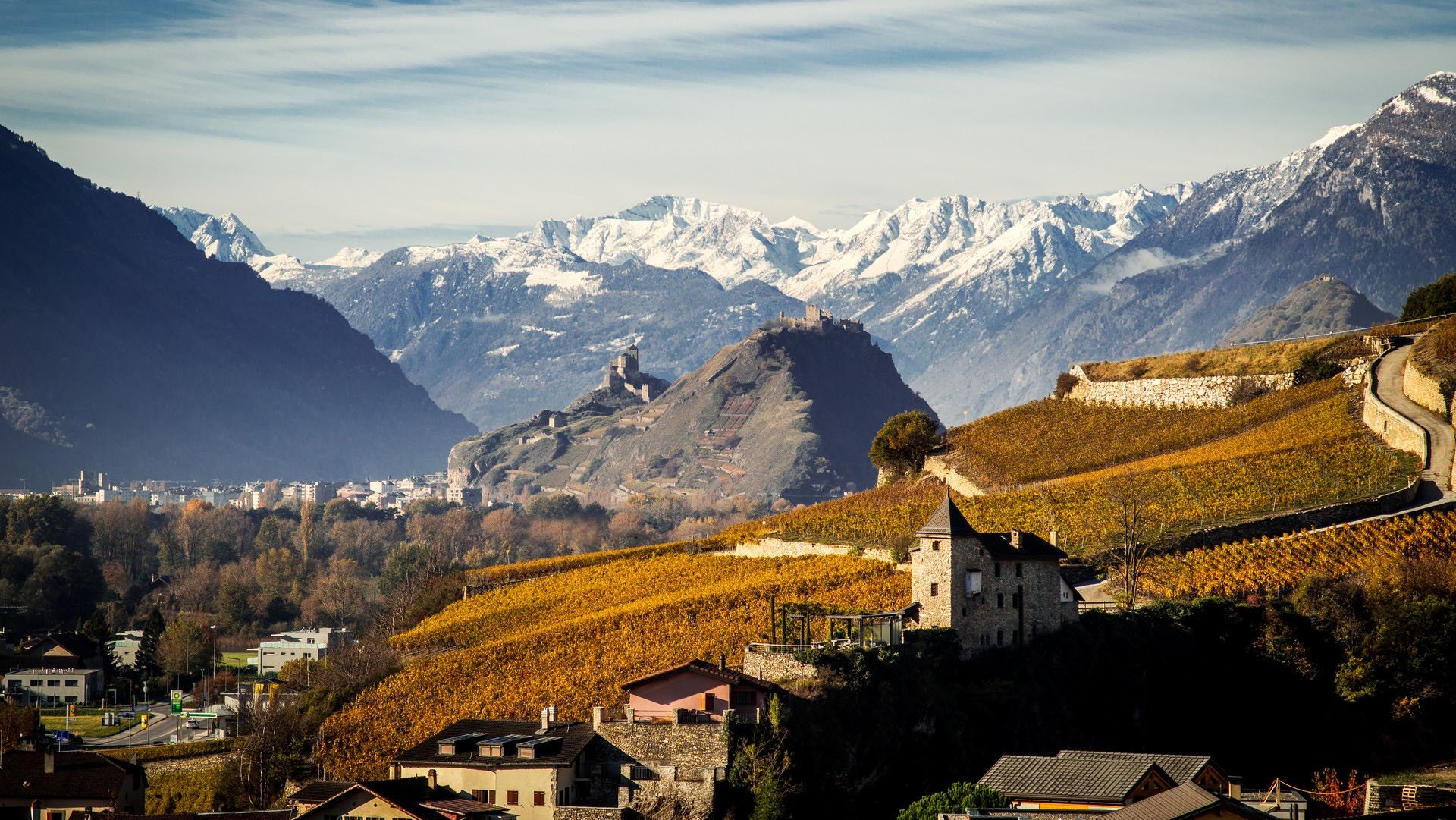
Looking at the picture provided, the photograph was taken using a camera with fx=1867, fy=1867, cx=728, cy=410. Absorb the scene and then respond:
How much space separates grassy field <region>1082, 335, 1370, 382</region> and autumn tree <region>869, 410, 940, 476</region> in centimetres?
1481

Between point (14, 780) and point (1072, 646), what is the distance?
130ft

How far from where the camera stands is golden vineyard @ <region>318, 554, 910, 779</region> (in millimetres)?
68188

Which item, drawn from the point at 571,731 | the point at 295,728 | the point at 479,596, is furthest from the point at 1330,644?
the point at 479,596

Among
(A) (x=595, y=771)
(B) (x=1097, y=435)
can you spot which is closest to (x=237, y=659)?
(B) (x=1097, y=435)

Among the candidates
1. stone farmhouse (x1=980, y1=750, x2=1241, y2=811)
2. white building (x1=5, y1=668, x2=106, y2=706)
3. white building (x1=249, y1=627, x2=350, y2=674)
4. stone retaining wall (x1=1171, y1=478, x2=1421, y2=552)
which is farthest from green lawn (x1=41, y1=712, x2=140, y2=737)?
stone farmhouse (x1=980, y1=750, x2=1241, y2=811)

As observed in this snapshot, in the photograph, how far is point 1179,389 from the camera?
113312mm

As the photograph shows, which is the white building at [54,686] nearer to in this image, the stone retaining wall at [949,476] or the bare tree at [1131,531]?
the stone retaining wall at [949,476]

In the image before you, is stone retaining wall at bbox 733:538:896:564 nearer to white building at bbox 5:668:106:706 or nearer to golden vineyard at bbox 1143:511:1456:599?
golden vineyard at bbox 1143:511:1456:599

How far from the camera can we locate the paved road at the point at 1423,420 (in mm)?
82438

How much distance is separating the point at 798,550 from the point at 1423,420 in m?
31.1

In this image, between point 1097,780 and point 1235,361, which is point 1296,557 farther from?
point 1235,361

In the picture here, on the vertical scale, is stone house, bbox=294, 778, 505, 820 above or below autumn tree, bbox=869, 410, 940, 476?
below

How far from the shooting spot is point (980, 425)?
117 meters

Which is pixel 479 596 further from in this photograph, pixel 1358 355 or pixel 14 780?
pixel 1358 355
